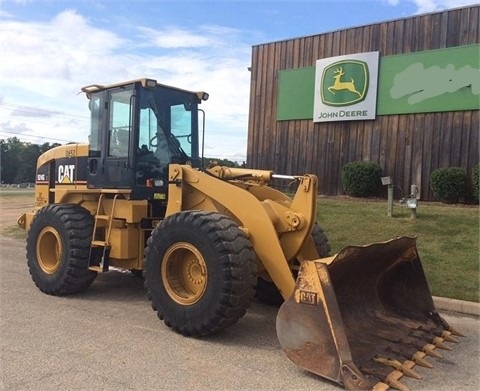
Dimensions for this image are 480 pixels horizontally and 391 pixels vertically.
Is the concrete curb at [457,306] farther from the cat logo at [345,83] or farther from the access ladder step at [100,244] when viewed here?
the cat logo at [345,83]

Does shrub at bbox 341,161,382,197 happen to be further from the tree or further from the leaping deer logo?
the tree

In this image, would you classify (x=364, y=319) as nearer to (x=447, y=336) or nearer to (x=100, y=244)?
(x=447, y=336)

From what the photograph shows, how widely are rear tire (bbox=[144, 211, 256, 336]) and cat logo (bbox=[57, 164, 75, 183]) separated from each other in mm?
2518

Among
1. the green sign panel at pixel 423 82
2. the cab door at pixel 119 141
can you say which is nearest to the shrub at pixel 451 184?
the green sign panel at pixel 423 82

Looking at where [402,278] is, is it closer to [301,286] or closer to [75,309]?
[301,286]

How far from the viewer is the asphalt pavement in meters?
3.98

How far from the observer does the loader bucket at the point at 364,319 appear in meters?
3.96

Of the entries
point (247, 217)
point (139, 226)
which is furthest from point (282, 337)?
point (139, 226)

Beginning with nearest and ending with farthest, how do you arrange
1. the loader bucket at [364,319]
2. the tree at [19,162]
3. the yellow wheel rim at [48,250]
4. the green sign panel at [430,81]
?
the loader bucket at [364,319], the yellow wheel rim at [48,250], the green sign panel at [430,81], the tree at [19,162]

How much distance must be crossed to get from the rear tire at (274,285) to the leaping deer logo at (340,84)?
8674 mm

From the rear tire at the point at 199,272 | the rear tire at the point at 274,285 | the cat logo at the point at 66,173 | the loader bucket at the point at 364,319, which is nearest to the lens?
the loader bucket at the point at 364,319

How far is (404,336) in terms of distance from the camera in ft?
15.8

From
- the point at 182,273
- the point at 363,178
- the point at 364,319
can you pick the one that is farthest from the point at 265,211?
the point at 363,178

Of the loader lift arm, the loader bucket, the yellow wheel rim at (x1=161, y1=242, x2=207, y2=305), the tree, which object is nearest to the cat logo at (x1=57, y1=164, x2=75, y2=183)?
the loader lift arm
